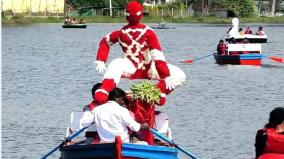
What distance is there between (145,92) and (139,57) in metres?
0.90

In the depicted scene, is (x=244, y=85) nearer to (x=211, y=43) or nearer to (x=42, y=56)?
(x=42, y=56)

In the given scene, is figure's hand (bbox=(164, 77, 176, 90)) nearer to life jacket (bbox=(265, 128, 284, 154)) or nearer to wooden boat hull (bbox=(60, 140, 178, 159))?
wooden boat hull (bbox=(60, 140, 178, 159))

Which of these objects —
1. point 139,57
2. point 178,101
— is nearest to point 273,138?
point 139,57

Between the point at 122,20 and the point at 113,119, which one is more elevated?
the point at 113,119

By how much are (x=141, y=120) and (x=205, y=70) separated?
25058 mm

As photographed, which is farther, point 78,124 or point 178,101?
point 178,101

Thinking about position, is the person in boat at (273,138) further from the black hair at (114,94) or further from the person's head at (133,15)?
the person's head at (133,15)

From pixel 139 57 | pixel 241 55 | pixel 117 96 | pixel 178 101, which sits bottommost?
pixel 178 101

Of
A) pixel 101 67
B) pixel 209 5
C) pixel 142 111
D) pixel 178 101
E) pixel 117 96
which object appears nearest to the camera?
pixel 117 96

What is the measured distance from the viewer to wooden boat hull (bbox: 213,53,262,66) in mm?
35531

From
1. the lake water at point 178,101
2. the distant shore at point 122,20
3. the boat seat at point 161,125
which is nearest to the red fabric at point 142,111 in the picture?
the boat seat at point 161,125

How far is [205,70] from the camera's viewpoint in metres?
38.1

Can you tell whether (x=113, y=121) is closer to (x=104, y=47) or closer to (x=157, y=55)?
(x=157, y=55)

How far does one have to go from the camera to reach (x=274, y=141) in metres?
10.3
